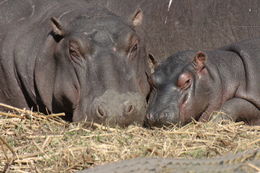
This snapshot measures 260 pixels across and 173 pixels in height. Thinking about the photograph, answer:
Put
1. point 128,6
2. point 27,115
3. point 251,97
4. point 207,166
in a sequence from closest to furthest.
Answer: point 207,166 → point 27,115 → point 251,97 → point 128,6

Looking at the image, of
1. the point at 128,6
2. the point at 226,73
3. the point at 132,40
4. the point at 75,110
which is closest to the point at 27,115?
the point at 75,110

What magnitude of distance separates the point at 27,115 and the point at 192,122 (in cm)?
131

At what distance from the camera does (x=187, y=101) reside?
19.5 feet

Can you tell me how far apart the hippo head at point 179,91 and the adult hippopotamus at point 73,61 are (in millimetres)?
129

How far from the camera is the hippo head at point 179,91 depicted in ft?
18.8

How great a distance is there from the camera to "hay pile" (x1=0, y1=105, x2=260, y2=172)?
444 cm

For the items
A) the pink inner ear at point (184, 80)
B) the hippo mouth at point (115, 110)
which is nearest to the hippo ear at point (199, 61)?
the pink inner ear at point (184, 80)

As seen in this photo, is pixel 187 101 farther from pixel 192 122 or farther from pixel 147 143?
pixel 147 143

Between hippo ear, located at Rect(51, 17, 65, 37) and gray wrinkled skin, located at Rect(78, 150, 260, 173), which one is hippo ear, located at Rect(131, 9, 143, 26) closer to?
hippo ear, located at Rect(51, 17, 65, 37)

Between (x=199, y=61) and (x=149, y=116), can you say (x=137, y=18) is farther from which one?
(x=149, y=116)

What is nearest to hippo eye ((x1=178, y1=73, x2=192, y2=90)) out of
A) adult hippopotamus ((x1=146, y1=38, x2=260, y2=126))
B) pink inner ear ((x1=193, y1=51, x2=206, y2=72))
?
adult hippopotamus ((x1=146, y1=38, x2=260, y2=126))

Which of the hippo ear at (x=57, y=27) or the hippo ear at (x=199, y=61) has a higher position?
the hippo ear at (x=57, y=27)

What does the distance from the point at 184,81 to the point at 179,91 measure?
0.09 metres

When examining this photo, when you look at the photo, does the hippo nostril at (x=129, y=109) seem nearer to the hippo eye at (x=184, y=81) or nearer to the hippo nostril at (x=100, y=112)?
the hippo nostril at (x=100, y=112)
